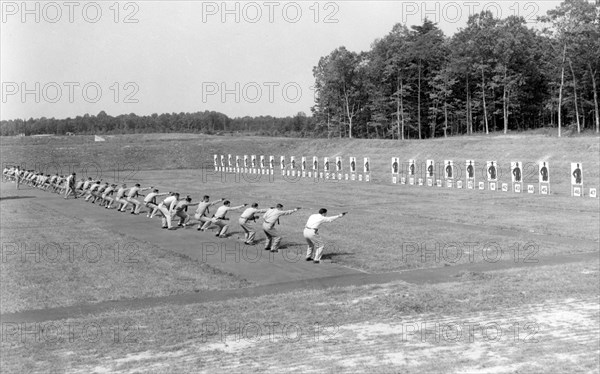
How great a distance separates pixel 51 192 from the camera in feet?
164

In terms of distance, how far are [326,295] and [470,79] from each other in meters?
74.0

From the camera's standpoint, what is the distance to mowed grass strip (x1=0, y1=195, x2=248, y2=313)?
53.4ft

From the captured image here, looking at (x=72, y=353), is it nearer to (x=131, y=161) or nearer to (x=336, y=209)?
(x=336, y=209)

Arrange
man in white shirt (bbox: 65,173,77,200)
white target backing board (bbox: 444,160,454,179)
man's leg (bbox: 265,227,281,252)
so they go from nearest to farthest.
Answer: man's leg (bbox: 265,227,281,252) < man in white shirt (bbox: 65,173,77,200) < white target backing board (bbox: 444,160,454,179)

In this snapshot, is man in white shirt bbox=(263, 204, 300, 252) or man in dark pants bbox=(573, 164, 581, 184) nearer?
man in white shirt bbox=(263, 204, 300, 252)

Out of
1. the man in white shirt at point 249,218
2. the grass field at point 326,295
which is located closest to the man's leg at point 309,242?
the grass field at point 326,295

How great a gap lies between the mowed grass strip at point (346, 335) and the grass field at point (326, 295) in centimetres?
4

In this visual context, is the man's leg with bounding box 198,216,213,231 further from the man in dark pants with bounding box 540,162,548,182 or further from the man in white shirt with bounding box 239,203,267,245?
Answer: the man in dark pants with bounding box 540,162,548,182

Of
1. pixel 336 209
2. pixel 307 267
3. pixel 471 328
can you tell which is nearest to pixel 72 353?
pixel 471 328

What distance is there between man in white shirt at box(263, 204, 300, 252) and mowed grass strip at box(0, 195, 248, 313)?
276 centimetres

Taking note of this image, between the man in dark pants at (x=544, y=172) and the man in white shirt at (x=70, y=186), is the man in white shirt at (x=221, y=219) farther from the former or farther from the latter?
the man in dark pants at (x=544, y=172)

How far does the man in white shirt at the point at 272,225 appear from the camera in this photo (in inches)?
861

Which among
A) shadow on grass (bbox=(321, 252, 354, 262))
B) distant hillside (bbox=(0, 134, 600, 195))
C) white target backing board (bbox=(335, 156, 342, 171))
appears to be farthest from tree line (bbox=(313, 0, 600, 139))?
shadow on grass (bbox=(321, 252, 354, 262))

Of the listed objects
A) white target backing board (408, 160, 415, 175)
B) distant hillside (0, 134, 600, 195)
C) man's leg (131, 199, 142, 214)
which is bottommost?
man's leg (131, 199, 142, 214)
